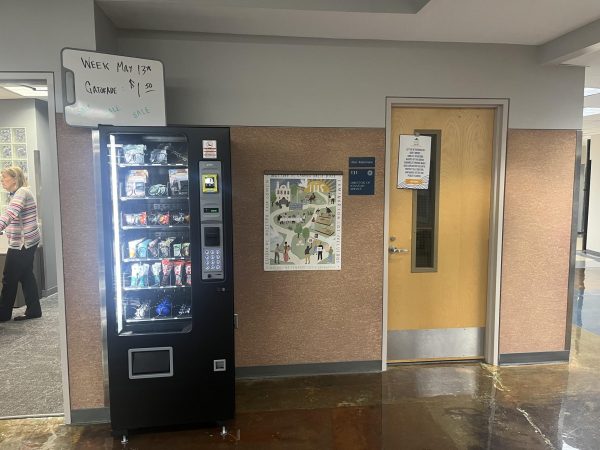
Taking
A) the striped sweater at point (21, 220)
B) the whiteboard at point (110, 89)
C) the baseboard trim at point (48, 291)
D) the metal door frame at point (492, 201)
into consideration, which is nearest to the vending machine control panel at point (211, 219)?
the whiteboard at point (110, 89)

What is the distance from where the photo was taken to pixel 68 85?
2.64m

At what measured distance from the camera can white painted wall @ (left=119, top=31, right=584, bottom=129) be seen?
3.24m

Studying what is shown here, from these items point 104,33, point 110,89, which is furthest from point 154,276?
point 104,33

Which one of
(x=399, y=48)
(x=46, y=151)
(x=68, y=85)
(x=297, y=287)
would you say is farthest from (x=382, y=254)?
(x=46, y=151)

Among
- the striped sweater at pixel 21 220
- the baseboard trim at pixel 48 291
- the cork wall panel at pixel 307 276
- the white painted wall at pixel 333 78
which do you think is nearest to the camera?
the white painted wall at pixel 333 78

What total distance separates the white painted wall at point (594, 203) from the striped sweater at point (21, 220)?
33.5ft

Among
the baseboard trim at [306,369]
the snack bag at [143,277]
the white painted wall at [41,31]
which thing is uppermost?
the white painted wall at [41,31]

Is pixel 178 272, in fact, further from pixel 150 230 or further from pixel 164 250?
pixel 150 230

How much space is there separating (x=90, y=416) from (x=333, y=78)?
2971 mm

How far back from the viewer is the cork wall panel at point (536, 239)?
143 inches

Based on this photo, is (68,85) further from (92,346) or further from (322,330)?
(322,330)

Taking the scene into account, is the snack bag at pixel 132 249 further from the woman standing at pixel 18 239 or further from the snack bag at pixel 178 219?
the woman standing at pixel 18 239

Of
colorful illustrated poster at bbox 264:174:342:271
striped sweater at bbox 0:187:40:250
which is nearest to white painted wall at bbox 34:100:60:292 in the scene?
striped sweater at bbox 0:187:40:250

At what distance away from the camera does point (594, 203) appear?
9320mm
